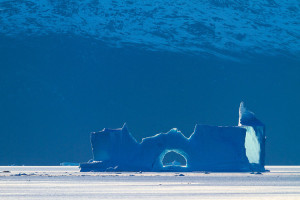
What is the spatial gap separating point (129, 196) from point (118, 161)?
1085 cm

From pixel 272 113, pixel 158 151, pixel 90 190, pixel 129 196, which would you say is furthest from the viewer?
pixel 272 113

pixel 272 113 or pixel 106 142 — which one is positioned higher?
pixel 106 142

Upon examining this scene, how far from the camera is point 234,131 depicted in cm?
2803

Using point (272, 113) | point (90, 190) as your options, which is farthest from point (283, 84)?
point (90, 190)

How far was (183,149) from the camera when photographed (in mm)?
27922

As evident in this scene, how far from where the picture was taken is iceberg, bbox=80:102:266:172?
27781 mm

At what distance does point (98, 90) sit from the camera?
64750 millimetres

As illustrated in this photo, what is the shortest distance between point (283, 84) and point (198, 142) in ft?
125

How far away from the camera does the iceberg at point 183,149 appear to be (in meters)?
27.8

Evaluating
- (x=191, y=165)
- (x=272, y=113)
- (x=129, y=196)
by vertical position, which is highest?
(x=129, y=196)

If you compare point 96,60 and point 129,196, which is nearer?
point 129,196

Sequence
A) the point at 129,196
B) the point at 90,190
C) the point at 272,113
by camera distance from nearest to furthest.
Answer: the point at 129,196 < the point at 90,190 < the point at 272,113

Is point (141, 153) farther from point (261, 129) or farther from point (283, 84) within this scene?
point (283, 84)

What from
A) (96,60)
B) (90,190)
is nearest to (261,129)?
(90,190)
